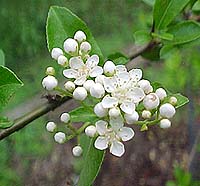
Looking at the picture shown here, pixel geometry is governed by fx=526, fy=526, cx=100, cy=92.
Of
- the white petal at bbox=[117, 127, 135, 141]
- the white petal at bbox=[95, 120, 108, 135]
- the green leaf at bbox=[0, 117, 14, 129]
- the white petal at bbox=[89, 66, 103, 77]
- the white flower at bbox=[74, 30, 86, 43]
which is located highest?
the white flower at bbox=[74, 30, 86, 43]

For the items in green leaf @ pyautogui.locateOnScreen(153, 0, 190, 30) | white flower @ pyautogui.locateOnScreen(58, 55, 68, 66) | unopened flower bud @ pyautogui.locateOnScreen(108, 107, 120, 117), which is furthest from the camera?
green leaf @ pyautogui.locateOnScreen(153, 0, 190, 30)

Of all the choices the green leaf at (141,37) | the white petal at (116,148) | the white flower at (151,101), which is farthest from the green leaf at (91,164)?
the green leaf at (141,37)

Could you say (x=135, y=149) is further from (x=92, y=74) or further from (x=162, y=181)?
(x=92, y=74)

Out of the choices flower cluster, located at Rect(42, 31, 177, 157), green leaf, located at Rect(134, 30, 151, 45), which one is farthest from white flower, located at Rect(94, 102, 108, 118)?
green leaf, located at Rect(134, 30, 151, 45)

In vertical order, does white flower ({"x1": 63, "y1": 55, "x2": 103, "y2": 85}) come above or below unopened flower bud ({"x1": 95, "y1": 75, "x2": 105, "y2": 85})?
below

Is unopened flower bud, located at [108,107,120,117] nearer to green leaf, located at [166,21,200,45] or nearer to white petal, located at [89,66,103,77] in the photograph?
white petal, located at [89,66,103,77]

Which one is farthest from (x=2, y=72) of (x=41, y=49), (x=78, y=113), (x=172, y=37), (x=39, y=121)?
(x=41, y=49)

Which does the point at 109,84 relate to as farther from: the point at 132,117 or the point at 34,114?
the point at 34,114

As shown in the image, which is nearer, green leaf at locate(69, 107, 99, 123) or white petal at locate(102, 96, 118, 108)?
white petal at locate(102, 96, 118, 108)
